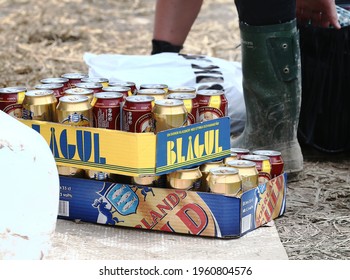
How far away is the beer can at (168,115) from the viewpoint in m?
2.53

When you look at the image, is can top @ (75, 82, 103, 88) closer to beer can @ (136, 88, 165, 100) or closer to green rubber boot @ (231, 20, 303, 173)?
beer can @ (136, 88, 165, 100)

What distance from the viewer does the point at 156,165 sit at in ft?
8.21

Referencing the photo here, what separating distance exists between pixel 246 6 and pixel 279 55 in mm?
208

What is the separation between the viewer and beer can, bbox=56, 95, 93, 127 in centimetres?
257

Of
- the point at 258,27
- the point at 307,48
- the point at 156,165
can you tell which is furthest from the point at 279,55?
the point at 156,165

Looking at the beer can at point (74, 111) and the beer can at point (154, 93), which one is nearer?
the beer can at point (74, 111)

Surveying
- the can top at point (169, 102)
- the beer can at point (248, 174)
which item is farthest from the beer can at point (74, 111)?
the beer can at point (248, 174)

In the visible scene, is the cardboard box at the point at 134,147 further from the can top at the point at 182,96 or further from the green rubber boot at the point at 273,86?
the green rubber boot at the point at 273,86

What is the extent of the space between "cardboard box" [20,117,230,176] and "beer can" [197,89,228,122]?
0.26 feet

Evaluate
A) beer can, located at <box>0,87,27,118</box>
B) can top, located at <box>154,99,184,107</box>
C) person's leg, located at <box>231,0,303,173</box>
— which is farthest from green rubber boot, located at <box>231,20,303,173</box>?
beer can, located at <box>0,87,27,118</box>

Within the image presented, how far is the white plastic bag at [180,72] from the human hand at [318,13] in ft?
1.42

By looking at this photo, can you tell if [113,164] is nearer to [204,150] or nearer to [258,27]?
[204,150]

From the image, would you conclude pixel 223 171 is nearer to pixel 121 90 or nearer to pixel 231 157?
pixel 231 157

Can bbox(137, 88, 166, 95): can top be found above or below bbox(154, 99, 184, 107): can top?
below
